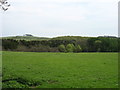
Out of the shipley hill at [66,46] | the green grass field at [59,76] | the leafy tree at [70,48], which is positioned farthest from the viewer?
the shipley hill at [66,46]

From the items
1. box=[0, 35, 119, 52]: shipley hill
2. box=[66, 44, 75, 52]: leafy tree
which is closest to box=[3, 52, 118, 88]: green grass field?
box=[66, 44, 75, 52]: leafy tree

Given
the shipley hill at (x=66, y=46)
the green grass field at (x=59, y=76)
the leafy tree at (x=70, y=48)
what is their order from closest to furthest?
the green grass field at (x=59, y=76) → the leafy tree at (x=70, y=48) → the shipley hill at (x=66, y=46)

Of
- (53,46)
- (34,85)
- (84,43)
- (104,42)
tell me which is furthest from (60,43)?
(34,85)

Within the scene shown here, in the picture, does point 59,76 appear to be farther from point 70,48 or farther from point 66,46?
point 66,46

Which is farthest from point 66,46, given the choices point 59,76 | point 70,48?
point 59,76

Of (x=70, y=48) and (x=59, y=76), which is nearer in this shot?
(x=59, y=76)

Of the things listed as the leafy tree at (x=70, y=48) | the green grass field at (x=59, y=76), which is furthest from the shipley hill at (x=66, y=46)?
the green grass field at (x=59, y=76)

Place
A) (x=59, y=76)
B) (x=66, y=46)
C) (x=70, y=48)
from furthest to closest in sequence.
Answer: (x=66, y=46), (x=70, y=48), (x=59, y=76)

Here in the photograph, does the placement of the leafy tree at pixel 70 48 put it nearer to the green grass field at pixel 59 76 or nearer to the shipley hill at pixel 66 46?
the shipley hill at pixel 66 46

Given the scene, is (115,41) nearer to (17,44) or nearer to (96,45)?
(96,45)

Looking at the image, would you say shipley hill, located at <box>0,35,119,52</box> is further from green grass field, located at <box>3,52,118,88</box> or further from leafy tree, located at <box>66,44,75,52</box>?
green grass field, located at <box>3,52,118,88</box>

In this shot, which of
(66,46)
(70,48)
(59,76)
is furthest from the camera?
(66,46)

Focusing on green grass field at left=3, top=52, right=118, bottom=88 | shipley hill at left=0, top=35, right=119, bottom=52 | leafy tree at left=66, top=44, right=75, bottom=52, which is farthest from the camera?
shipley hill at left=0, top=35, right=119, bottom=52

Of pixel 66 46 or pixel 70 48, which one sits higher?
pixel 66 46
